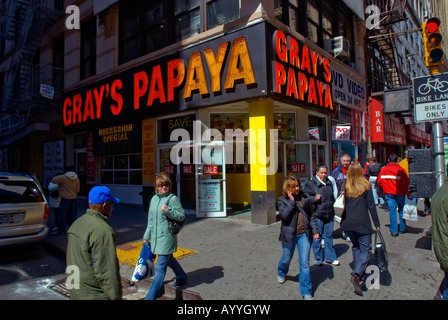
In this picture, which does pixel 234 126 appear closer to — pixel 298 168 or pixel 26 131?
pixel 298 168

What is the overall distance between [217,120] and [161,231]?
6638 mm

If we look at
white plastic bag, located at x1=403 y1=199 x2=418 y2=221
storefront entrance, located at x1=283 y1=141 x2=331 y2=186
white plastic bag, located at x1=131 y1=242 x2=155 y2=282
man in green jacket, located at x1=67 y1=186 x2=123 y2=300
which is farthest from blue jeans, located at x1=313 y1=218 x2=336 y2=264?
storefront entrance, located at x1=283 y1=141 x2=331 y2=186

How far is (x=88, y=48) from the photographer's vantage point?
47.2 ft

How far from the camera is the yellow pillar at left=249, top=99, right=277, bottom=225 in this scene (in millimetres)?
8070

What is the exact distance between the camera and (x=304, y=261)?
3.91 metres

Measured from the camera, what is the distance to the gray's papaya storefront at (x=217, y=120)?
26.6 ft

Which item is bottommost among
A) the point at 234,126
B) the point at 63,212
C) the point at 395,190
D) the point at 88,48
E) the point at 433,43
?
the point at 63,212

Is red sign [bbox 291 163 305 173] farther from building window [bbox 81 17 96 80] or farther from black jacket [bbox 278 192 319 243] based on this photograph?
building window [bbox 81 17 96 80]

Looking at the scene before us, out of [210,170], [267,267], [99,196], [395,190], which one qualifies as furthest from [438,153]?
[210,170]

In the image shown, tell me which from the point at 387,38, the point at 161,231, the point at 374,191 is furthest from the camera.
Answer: the point at 387,38

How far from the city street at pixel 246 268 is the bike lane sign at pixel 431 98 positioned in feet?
8.25

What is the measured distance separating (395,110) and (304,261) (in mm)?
3527

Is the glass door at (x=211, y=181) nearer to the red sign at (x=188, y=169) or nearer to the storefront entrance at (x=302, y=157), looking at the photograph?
the red sign at (x=188, y=169)

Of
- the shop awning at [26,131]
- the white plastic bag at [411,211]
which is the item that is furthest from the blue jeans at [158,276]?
the shop awning at [26,131]
